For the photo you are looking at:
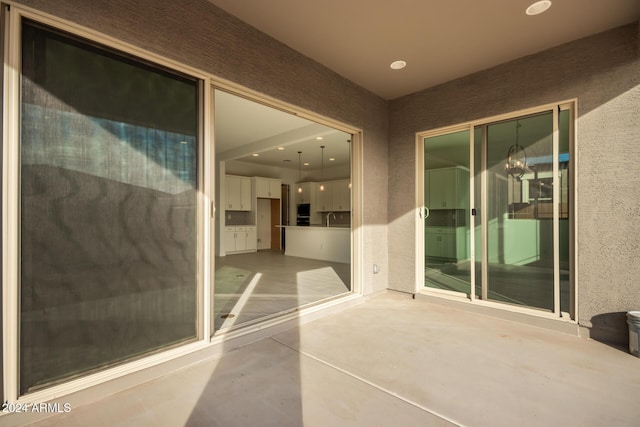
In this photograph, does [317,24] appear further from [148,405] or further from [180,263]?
[148,405]

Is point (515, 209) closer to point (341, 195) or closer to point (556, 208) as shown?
point (556, 208)

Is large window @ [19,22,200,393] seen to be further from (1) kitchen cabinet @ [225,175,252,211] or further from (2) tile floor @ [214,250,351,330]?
(1) kitchen cabinet @ [225,175,252,211]

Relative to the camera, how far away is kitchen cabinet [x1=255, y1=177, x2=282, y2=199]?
9.31 meters

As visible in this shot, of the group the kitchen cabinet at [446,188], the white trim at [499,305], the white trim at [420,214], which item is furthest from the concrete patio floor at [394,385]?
the kitchen cabinet at [446,188]

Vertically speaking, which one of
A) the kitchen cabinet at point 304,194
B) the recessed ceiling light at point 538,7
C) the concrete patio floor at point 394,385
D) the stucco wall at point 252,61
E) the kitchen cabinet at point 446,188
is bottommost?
the concrete patio floor at point 394,385

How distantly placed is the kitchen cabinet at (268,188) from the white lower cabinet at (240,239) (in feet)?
3.71

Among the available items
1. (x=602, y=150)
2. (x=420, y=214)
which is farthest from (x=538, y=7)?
(x=420, y=214)

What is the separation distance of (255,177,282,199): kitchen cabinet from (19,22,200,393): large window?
23.4 ft

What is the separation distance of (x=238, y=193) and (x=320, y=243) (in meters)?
3.16

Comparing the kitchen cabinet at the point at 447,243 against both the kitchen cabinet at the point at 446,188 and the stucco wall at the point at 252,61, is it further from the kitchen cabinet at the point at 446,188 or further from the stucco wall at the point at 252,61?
the stucco wall at the point at 252,61

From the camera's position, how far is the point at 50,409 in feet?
5.23

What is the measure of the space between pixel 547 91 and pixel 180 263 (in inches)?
148

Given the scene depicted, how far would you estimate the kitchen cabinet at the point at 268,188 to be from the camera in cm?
931

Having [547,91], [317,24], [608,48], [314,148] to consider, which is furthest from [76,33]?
[314,148]
